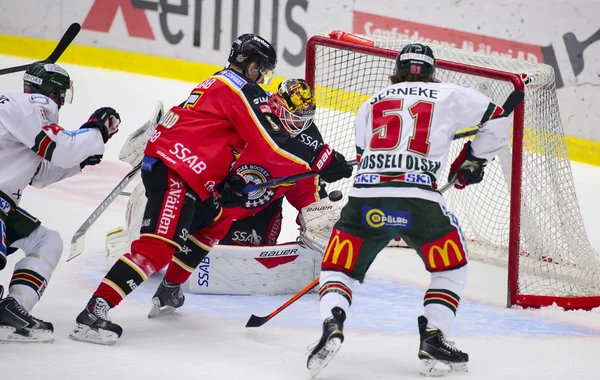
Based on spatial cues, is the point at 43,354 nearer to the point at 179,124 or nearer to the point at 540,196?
the point at 179,124

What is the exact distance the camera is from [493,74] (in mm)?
4227

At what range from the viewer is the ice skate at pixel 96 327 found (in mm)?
3377

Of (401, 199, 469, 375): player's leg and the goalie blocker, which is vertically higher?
the goalie blocker

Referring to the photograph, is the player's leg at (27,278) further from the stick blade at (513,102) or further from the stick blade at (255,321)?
the stick blade at (513,102)

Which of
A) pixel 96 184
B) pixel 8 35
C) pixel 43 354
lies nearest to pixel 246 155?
pixel 43 354

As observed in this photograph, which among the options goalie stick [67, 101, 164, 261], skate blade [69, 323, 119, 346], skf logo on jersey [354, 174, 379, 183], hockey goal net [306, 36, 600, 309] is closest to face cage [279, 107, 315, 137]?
goalie stick [67, 101, 164, 261]

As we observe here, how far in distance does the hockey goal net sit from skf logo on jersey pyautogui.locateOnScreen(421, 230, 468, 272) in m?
1.11

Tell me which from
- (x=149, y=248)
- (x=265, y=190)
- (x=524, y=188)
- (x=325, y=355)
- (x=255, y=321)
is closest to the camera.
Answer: (x=325, y=355)

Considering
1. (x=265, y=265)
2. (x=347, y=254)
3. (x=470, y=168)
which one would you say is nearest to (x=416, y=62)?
(x=470, y=168)

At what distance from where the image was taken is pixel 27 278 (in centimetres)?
342

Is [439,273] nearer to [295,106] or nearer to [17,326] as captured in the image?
[295,106]

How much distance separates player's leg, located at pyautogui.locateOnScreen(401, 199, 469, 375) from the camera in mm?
3135

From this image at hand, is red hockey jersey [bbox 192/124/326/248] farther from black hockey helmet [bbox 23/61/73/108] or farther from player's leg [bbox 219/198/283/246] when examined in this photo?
black hockey helmet [bbox 23/61/73/108]

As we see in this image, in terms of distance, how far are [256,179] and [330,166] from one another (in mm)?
554
